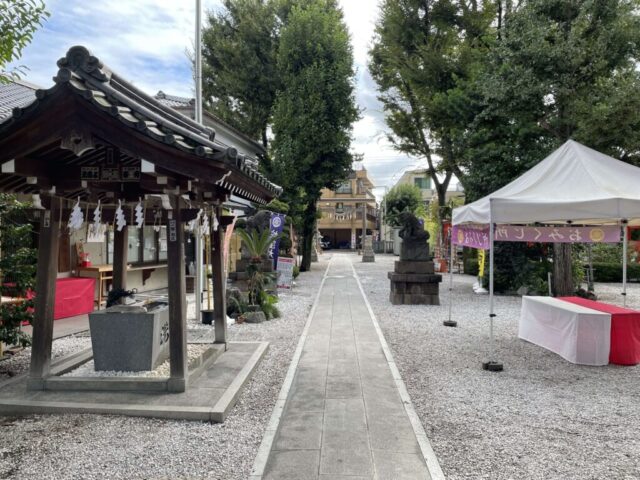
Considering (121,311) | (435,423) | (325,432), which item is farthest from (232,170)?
(435,423)

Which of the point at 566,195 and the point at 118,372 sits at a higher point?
the point at 566,195

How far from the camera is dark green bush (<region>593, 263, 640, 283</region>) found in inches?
766

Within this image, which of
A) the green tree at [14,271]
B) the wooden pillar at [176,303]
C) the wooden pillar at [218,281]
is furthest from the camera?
the wooden pillar at [218,281]

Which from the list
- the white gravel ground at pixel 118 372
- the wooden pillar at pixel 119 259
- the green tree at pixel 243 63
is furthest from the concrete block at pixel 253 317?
the green tree at pixel 243 63

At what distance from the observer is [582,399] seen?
17.0 feet

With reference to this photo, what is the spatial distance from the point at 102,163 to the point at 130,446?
9.66 feet

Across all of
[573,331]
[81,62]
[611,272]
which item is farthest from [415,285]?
[611,272]

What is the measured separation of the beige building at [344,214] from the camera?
52.1 m

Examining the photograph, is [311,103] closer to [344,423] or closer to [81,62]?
[81,62]

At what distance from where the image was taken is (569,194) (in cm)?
649

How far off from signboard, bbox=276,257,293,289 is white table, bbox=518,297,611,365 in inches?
385

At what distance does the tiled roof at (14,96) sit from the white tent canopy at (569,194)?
8425mm

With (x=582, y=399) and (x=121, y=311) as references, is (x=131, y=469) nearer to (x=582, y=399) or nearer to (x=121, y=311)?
(x=121, y=311)

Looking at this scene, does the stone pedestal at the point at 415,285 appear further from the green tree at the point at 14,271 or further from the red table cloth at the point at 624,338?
the green tree at the point at 14,271
